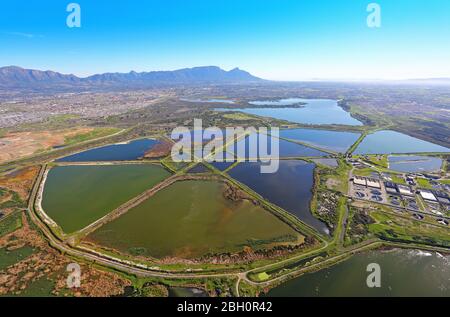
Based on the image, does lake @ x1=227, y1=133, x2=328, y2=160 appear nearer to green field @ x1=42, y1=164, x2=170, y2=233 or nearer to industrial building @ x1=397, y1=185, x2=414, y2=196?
A: industrial building @ x1=397, y1=185, x2=414, y2=196

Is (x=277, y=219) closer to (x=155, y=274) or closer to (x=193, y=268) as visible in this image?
(x=193, y=268)

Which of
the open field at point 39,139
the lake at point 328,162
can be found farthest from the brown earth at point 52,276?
the lake at point 328,162

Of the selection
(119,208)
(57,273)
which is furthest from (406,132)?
(57,273)

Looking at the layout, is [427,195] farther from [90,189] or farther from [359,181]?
[90,189]

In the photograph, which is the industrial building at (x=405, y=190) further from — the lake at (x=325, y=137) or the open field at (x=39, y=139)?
the open field at (x=39, y=139)

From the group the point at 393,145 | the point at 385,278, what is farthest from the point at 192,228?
the point at 393,145

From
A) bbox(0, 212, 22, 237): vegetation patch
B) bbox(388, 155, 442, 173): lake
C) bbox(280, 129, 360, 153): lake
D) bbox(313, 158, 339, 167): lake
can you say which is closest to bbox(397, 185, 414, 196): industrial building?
bbox(388, 155, 442, 173): lake
